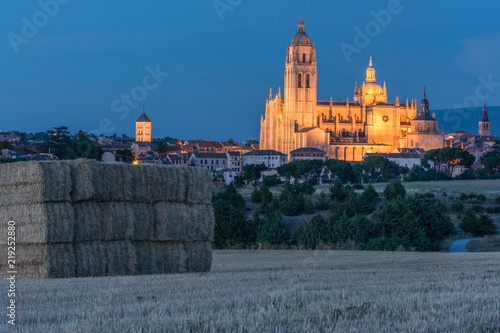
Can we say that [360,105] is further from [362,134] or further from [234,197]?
[234,197]

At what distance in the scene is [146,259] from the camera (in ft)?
47.8

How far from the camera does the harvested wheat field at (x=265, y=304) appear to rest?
6.66 meters

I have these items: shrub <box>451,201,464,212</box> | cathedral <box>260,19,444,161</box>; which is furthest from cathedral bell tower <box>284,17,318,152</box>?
shrub <box>451,201,464,212</box>

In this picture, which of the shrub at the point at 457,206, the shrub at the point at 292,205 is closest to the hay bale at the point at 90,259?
→ the shrub at the point at 292,205

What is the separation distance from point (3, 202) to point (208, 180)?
4.26 meters

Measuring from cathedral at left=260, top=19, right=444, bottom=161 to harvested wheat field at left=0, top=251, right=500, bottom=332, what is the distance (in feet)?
370

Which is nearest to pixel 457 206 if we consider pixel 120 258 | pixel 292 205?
pixel 292 205

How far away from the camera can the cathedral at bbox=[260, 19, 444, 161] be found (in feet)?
409

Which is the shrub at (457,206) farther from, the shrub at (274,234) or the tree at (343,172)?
the tree at (343,172)

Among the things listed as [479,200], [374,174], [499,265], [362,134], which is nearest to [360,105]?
[362,134]

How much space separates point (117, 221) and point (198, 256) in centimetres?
217

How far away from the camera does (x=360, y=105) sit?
444ft

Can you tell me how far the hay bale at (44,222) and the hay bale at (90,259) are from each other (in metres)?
0.34

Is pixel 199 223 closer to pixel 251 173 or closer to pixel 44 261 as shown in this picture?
pixel 44 261
